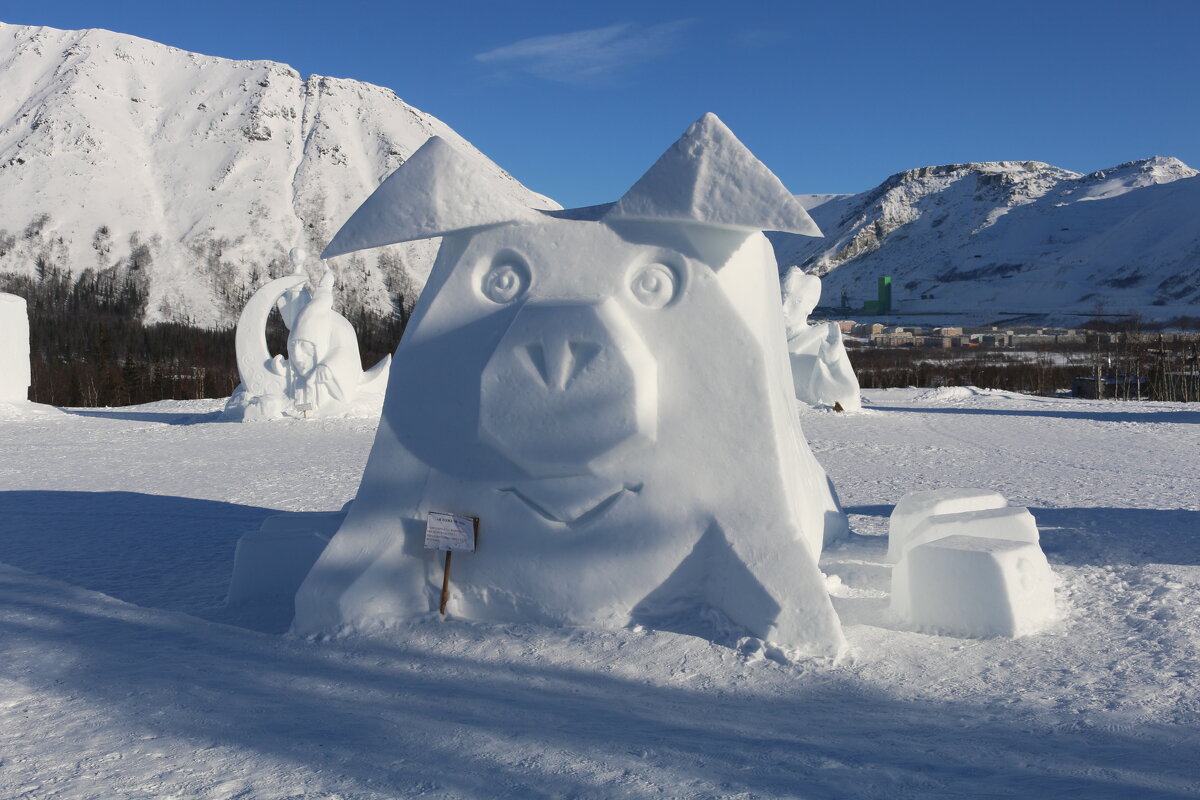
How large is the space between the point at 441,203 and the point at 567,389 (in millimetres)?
1111

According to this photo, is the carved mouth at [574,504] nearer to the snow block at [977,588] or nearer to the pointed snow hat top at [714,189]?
the pointed snow hat top at [714,189]

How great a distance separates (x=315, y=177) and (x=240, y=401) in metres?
114

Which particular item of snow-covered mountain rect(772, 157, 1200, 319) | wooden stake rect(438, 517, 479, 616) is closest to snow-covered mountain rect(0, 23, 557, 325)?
snow-covered mountain rect(772, 157, 1200, 319)

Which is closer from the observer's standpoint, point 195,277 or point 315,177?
point 195,277

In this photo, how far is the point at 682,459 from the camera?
13.1 ft

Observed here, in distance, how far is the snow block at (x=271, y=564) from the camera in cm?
462

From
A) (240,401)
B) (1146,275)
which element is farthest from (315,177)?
(240,401)

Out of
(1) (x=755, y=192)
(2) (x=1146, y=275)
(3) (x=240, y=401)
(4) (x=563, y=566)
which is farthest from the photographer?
(2) (x=1146, y=275)

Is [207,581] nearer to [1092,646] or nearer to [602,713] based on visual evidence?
[602,713]

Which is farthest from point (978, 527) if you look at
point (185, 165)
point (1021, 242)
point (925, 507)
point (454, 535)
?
point (1021, 242)

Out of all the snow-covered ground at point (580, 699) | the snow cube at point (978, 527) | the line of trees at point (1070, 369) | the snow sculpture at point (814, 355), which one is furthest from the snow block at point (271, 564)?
the line of trees at point (1070, 369)

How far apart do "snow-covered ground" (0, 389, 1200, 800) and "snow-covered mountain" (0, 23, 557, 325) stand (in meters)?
101

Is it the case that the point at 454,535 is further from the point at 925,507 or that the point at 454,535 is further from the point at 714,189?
the point at 925,507

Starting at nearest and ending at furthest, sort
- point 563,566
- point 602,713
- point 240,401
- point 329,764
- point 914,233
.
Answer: point 329,764 < point 602,713 < point 563,566 < point 240,401 < point 914,233
